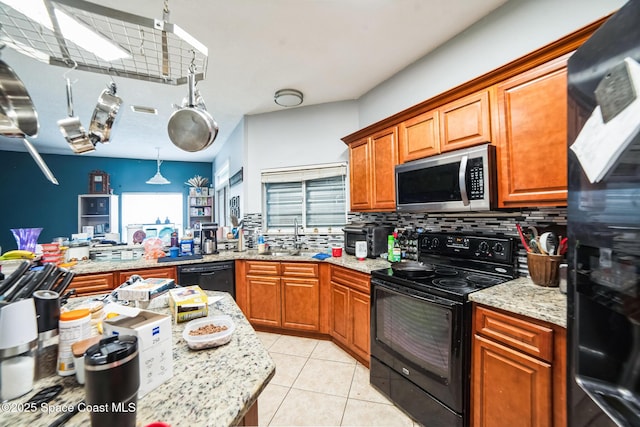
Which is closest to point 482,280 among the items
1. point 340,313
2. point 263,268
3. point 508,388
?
point 508,388

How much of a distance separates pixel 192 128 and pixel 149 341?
4.78ft

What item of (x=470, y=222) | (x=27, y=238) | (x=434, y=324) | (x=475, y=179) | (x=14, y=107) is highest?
(x=14, y=107)

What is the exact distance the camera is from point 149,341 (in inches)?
26.1

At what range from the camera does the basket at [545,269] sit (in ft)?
4.59

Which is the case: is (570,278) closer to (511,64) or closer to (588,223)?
(588,223)

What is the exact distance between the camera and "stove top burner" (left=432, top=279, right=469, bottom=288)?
5.11 ft

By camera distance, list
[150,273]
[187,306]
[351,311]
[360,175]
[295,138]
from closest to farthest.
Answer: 1. [187,306]
2. [351,311]
3. [150,273]
4. [360,175]
5. [295,138]

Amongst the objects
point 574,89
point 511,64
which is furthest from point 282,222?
point 574,89

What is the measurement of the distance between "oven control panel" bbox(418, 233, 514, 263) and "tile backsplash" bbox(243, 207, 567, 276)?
78mm

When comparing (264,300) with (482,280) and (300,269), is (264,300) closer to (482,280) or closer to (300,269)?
(300,269)

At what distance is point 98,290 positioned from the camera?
7.79 feet

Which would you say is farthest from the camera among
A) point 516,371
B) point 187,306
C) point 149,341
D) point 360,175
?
point 360,175

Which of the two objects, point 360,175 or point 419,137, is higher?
point 419,137

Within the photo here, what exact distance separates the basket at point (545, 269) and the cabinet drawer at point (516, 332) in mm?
422
